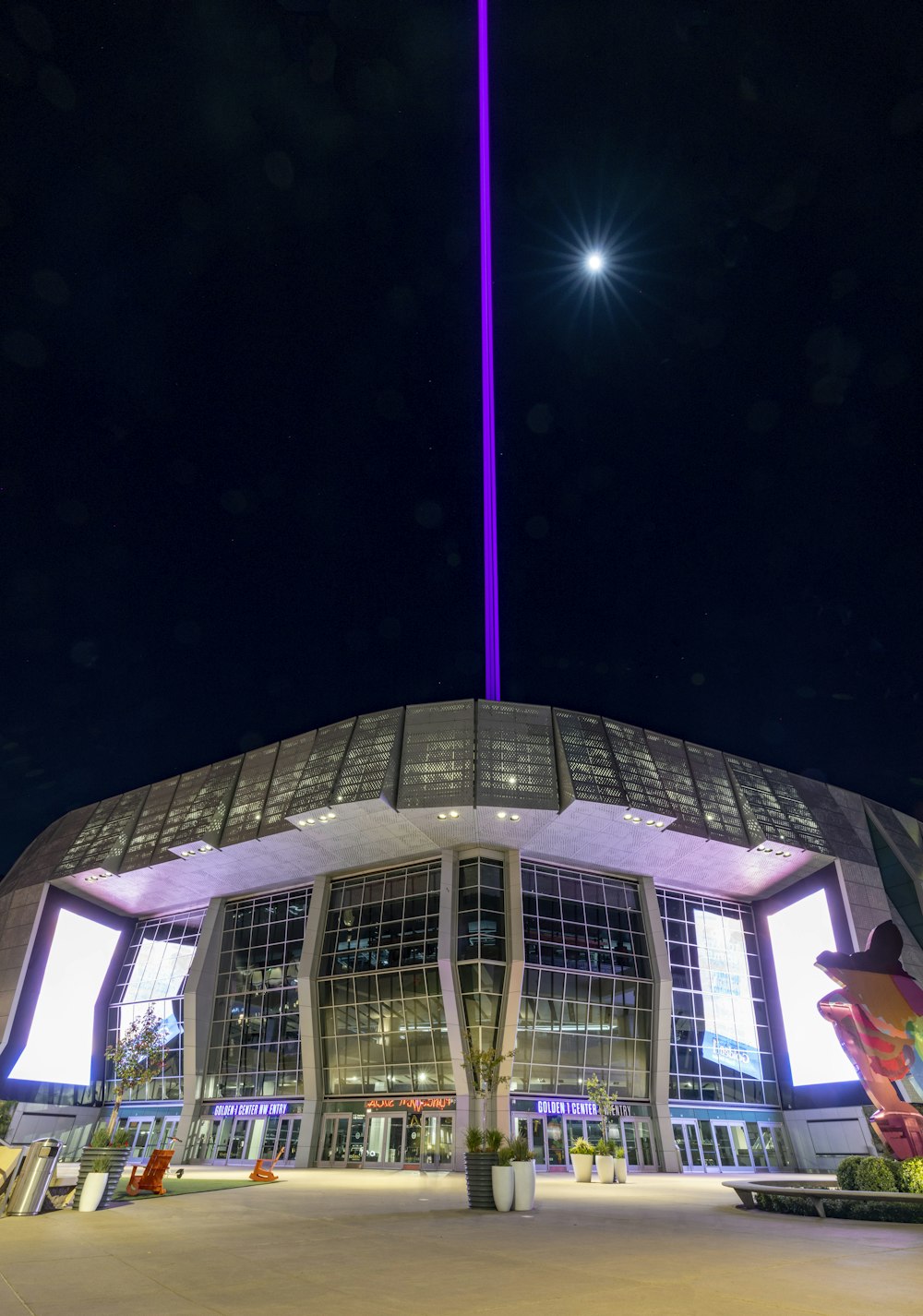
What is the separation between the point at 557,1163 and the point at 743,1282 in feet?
108

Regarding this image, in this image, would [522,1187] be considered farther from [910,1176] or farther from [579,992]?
[579,992]

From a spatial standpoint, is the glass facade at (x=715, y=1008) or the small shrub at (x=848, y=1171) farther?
the glass facade at (x=715, y=1008)

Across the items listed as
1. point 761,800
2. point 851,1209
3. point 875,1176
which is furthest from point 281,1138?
point 851,1209

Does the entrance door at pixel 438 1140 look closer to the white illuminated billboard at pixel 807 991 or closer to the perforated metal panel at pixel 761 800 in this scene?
the white illuminated billboard at pixel 807 991

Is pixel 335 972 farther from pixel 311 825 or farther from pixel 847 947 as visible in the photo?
pixel 847 947

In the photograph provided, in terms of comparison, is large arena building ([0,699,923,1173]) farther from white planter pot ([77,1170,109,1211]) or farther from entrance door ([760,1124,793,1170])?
white planter pot ([77,1170,109,1211])

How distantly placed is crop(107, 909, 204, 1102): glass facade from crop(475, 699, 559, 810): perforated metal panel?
80.9ft

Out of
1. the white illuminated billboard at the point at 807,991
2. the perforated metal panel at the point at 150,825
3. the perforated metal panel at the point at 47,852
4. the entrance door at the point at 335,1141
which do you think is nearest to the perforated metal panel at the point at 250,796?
the perforated metal panel at the point at 150,825

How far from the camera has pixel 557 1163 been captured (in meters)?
37.4

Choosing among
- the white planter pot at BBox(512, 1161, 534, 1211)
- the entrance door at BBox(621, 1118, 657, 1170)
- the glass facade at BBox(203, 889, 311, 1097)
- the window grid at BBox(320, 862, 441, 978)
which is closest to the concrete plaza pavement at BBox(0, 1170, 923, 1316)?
the white planter pot at BBox(512, 1161, 534, 1211)

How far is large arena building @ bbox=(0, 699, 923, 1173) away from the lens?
38.8 m

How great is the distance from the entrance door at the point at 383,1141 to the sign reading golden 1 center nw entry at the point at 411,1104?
403mm

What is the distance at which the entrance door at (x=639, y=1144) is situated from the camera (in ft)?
128

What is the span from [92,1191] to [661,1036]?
32.2 meters
